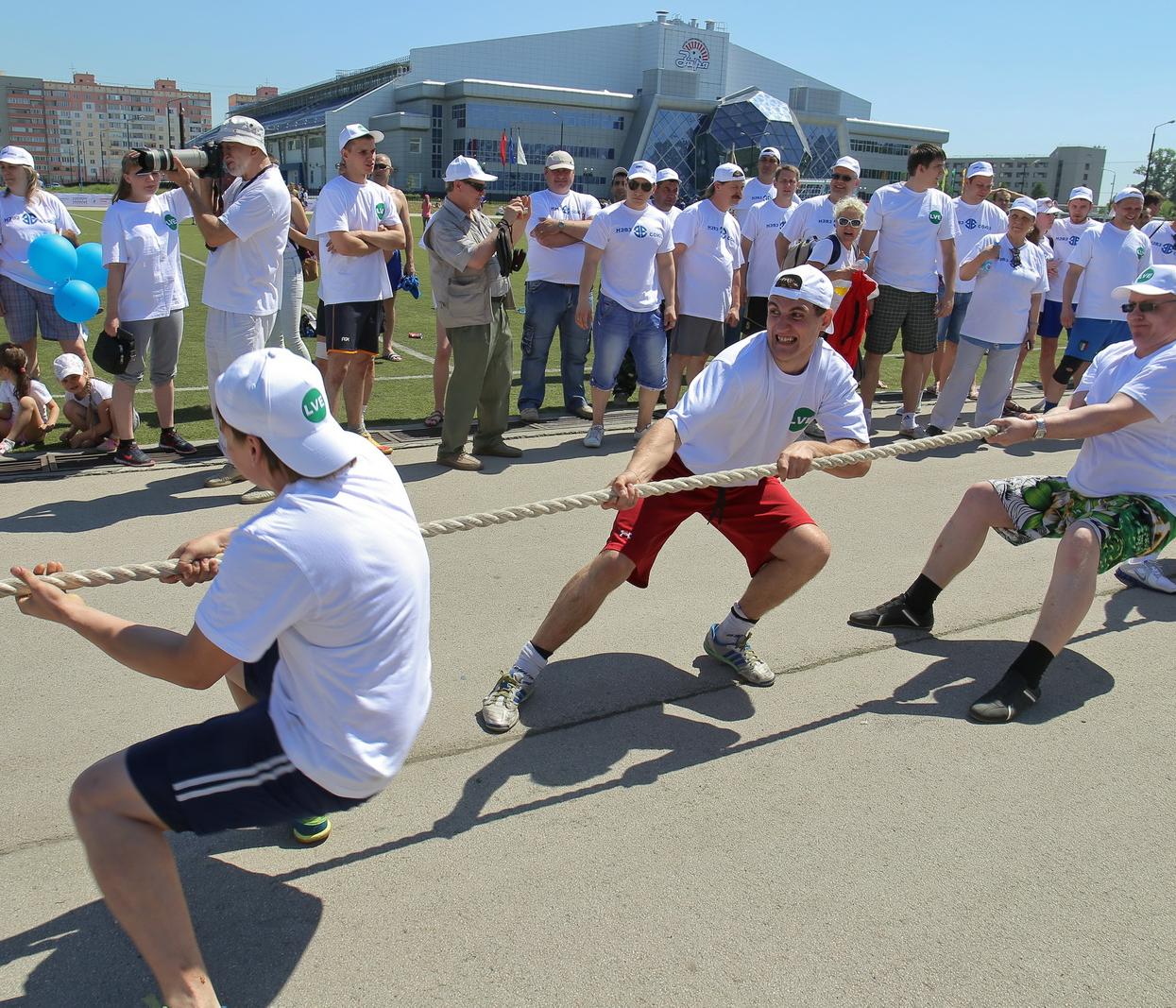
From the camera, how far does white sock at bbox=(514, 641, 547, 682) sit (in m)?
3.88

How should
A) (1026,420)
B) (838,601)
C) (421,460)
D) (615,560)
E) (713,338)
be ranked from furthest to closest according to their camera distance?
(713,338) < (421,460) < (838,601) < (1026,420) < (615,560)

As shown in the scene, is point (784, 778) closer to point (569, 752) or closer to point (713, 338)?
point (569, 752)

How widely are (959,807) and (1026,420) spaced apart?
5.68 ft

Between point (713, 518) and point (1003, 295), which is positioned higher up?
point (1003, 295)

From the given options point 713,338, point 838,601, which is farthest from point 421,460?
point 838,601

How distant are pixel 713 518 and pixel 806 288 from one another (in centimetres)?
102

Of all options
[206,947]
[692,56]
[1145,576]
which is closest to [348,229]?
[206,947]

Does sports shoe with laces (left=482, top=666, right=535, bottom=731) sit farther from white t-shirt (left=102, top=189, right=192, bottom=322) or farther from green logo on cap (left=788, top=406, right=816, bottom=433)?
white t-shirt (left=102, top=189, right=192, bottom=322)

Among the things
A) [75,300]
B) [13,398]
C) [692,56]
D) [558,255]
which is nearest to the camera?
[13,398]

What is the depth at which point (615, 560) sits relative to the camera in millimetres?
3863

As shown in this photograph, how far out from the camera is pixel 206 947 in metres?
2.61

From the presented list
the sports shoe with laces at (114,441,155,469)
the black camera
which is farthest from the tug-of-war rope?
the sports shoe with laces at (114,441,155,469)

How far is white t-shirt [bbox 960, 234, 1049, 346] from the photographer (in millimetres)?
5651

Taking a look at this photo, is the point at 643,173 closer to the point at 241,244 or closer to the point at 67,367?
the point at 241,244
